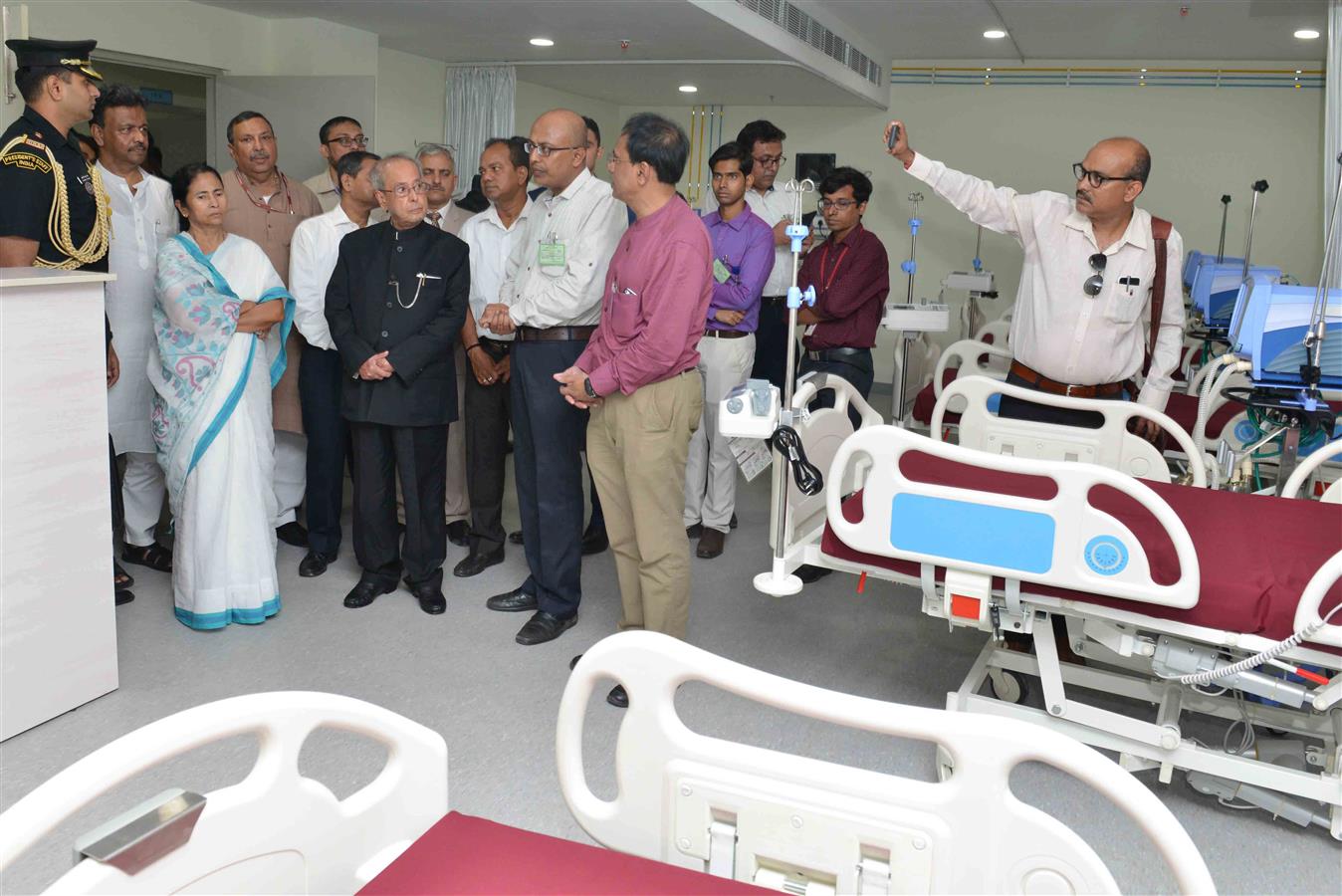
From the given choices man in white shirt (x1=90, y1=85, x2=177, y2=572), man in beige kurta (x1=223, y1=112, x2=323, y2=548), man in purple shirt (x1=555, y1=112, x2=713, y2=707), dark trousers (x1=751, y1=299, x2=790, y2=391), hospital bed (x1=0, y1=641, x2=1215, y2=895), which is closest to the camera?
hospital bed (x1=0, y1=641, x2=1215, y2=895)

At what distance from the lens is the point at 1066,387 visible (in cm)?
351

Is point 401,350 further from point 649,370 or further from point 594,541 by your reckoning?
point 594,541

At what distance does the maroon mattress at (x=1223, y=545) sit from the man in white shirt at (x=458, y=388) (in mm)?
A: 2083

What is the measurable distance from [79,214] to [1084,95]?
741cm

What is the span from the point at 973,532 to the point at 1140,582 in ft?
1.12

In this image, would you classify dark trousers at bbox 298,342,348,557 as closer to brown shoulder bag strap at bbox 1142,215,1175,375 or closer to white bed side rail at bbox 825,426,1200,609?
A: white bed side rail at bbox 825,426,1200,609

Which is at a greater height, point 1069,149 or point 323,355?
point 1069,149

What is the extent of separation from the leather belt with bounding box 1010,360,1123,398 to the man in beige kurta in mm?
2645

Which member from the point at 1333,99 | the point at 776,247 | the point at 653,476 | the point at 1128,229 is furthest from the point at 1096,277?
the point at 1333,99

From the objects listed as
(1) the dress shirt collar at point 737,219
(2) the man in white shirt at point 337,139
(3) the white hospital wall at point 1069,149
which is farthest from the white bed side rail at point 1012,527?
(3) the white hospital wall at point 1069,149

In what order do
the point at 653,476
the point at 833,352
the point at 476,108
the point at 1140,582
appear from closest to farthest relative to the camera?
the point at 1140,582, the point at 653,476, the point at 833,352, the point at 476,108

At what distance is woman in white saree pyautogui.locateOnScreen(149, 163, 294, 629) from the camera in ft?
11.3

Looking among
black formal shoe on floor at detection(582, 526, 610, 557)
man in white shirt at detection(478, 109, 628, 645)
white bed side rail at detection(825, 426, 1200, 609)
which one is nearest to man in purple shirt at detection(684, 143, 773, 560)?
black formal shoe on floor at detection(582, 526, 610, 557)

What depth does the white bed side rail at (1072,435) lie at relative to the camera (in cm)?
318
